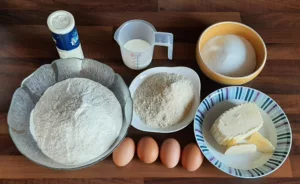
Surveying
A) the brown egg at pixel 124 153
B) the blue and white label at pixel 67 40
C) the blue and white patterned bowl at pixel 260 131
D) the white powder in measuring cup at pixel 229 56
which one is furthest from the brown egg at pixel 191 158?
the blue and white label at pixel 67 40

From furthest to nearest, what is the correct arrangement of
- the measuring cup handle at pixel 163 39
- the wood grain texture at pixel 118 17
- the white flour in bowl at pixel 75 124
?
the wood grain texture at pixel 118 17 → the measuring cup handle at pixel 163 39 → the white flour in bowl at pixel 75 124

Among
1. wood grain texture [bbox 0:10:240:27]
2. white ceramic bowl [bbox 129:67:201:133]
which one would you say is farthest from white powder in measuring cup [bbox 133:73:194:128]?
wood grain texture [bbox 0:10:240:27]

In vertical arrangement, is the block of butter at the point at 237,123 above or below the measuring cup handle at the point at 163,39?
below

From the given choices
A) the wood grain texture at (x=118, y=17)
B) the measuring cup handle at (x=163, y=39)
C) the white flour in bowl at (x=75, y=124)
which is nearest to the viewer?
the white flour in bowl at (x=75, y=124)

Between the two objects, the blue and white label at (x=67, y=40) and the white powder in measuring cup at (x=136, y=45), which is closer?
the blue and white label at (x=67, y=40)

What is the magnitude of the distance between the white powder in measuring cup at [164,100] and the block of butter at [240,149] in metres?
0.14

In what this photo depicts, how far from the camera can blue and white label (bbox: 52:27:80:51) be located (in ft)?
2.89

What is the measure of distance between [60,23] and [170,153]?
0.41 m

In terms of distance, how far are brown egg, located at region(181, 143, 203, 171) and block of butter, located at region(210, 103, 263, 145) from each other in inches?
2.6

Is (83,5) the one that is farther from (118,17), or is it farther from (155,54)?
(155,54)

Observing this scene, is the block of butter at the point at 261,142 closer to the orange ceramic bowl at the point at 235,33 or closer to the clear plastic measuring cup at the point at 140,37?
the orange ceramic bowl at the point at 235,33

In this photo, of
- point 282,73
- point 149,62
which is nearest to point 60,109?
point 149,62

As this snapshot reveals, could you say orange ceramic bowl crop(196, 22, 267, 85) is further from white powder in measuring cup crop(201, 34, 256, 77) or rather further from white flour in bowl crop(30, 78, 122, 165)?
white flour in bowl crop(30, 78, 122, 165)

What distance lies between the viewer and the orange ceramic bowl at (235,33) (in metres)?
0.94
